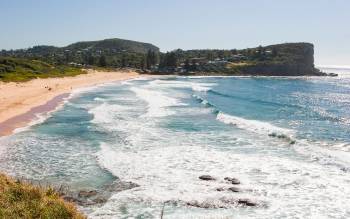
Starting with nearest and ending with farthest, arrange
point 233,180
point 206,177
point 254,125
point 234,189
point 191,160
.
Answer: point 234,189 → point 233,180 → point 206,177 → point 191,160 → point 254,125

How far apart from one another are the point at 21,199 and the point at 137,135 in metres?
24.2

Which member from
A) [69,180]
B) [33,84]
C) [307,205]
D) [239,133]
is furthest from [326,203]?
[33,84]

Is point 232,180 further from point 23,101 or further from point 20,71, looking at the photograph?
point 20,71

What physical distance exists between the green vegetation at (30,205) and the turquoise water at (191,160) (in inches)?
167

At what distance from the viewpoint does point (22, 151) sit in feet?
108

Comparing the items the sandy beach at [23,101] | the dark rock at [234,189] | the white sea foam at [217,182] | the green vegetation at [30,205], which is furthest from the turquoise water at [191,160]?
the green vegetation at [30,205]

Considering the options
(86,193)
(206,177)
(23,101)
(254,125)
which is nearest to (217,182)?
(206,177)

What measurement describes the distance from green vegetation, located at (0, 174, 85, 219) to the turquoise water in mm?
4237

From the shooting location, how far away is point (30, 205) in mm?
15359

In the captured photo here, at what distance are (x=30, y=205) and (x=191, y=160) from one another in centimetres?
1685

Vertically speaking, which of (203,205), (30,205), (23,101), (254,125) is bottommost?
(203,205)

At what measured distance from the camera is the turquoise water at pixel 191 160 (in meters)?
22.0

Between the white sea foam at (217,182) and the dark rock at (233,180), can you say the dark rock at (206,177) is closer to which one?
the white sea foam at (217,182)

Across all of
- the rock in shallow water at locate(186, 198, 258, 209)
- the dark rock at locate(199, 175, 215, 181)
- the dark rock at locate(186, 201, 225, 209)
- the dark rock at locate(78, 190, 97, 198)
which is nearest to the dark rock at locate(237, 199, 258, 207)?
the rock in shallow water at locate(186, 198, 258, 209)
